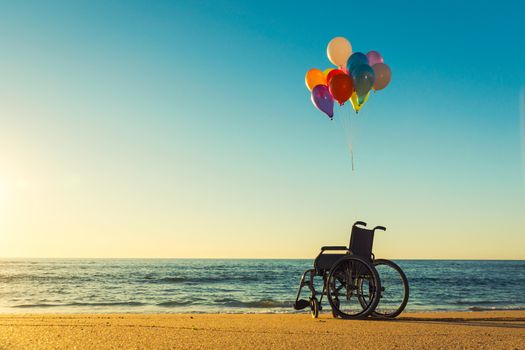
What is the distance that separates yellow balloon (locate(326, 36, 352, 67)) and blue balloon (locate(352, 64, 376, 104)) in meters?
1.24

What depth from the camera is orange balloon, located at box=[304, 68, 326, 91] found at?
416 inches

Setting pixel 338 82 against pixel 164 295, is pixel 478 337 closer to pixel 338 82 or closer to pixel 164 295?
pixel 338 82

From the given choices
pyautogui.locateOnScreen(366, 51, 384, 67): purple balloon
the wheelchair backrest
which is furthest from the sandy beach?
pyautogui.locateOnScreen(366, 51, 384, 67): purple balloon

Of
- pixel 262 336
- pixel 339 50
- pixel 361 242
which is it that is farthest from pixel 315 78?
pixel 262 336

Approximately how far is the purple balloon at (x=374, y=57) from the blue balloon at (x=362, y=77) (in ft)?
3.49

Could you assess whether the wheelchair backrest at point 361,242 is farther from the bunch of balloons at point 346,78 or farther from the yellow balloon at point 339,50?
the yellow balloon at point 339,50

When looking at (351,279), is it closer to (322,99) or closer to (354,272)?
(354,272)

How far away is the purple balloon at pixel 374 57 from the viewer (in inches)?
408

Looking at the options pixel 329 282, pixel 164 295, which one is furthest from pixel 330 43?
pixel 164 295

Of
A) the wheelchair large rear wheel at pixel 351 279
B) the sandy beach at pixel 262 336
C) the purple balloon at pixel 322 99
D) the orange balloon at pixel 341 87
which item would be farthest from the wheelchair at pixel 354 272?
the purple balloon at pixel 322 99

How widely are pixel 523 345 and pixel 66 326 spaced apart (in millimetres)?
5122

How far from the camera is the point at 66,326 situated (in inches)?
229

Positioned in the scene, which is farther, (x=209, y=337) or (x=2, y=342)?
(x=209, y=337)

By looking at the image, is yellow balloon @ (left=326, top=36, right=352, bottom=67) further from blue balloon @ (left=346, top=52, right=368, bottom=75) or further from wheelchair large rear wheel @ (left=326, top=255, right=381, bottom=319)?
wheelchair large rear wheel @ (left=326, top=255, right=381, bottom=319)
